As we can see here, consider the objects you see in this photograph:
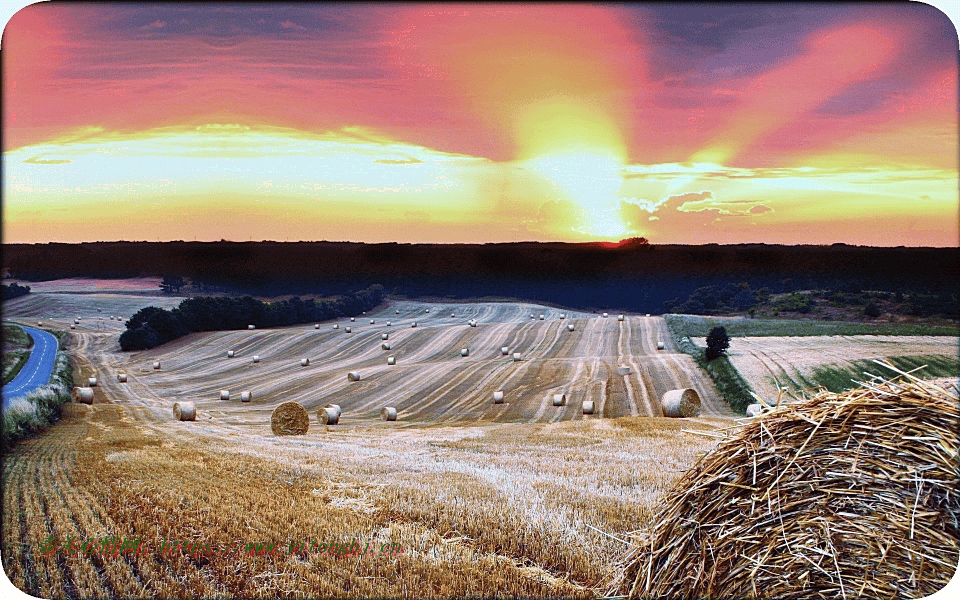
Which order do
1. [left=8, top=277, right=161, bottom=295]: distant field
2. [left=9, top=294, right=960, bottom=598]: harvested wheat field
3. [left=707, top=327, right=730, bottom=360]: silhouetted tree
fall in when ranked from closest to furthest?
[left=9, top=294, right=960, bottom=598]: harvested wheat field < [left=8, top=277, right=161, bottom=295]: distant field < [left=707, top=327, right=730, bottom=360]: silhouetted tree

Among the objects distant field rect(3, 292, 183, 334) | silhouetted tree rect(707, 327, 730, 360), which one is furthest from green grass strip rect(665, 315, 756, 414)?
distant field rect(3, 292, 183, 334)

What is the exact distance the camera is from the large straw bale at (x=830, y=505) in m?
2.78

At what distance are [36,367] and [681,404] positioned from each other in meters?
25.8

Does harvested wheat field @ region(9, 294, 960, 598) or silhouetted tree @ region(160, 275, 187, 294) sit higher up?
silhouetted tree @ region(160, 275, 187, 294)

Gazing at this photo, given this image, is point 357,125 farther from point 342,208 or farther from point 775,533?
point 775,533

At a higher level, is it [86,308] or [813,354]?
[86,308]

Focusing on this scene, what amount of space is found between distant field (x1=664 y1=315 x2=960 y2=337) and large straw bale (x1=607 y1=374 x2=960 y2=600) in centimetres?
3341

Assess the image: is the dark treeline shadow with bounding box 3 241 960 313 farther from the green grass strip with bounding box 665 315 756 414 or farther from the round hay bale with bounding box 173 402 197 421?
the round hay bale with bounding box 173 402 197 421

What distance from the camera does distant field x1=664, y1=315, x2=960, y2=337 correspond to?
30.7 meters

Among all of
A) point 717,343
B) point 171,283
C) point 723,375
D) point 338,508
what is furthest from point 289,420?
point 717,343

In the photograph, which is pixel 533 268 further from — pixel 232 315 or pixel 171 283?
pixel 232 315

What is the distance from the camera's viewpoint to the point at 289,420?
16.8 meters

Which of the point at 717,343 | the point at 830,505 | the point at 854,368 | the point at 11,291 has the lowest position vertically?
the point at 854,368

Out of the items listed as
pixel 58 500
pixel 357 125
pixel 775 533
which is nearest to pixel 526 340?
Result: pixel 357 125
